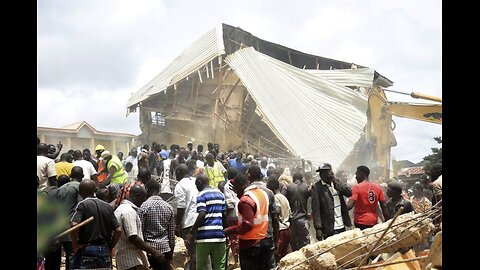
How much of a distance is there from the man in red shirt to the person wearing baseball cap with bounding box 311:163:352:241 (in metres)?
0.11

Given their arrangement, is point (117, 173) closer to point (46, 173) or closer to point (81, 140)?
point (46, 173)

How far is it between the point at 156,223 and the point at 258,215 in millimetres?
1119

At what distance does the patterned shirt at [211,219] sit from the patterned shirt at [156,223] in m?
0.52

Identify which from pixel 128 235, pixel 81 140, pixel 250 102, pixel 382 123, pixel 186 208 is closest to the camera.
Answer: pixel 128 235

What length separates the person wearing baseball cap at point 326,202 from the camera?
285 inches

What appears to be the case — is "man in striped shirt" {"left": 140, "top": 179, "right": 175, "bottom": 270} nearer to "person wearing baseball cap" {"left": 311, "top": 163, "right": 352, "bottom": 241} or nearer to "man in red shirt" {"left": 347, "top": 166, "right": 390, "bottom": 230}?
"person wearing baseball cap" {"left": 311, "top": 163, "right": 352, "bottom": 241}

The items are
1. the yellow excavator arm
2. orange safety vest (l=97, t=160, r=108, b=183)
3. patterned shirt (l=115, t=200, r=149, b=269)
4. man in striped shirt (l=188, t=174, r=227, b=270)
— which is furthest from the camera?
the yellow excavator arm

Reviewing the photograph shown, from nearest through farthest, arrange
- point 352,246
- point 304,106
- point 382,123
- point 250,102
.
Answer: point 352,246, point 382,123, point 304,106, point 250,102

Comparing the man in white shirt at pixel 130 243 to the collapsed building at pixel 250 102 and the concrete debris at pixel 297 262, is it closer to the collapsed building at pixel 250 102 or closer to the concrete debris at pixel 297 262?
the concrete debris at pixel 297 262

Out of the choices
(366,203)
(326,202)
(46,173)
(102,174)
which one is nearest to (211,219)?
(326,202)

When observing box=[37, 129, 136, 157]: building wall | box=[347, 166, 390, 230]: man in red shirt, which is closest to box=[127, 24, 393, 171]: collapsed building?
box=[37, 129, 136, 157]: building wall

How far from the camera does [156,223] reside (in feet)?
19.8

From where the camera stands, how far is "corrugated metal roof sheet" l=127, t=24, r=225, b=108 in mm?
17172
